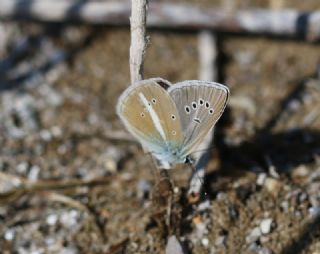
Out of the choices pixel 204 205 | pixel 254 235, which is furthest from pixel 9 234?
pixel 254 235

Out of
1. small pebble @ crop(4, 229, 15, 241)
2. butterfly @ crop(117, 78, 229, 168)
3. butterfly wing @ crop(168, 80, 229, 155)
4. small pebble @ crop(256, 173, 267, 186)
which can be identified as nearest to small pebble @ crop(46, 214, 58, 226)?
small pebble @ crop(4, 229, 15, 241)

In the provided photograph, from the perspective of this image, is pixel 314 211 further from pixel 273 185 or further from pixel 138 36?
pixel 138 36

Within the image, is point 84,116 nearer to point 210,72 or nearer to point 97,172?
point 97,172

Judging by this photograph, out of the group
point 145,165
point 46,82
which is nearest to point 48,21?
point 46,82

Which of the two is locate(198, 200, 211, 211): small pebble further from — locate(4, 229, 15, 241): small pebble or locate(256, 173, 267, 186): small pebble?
locate(4, 229, 15, 241): small pebble

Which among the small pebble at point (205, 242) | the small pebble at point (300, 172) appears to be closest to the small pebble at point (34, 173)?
the small pebble at point (205, 242)
